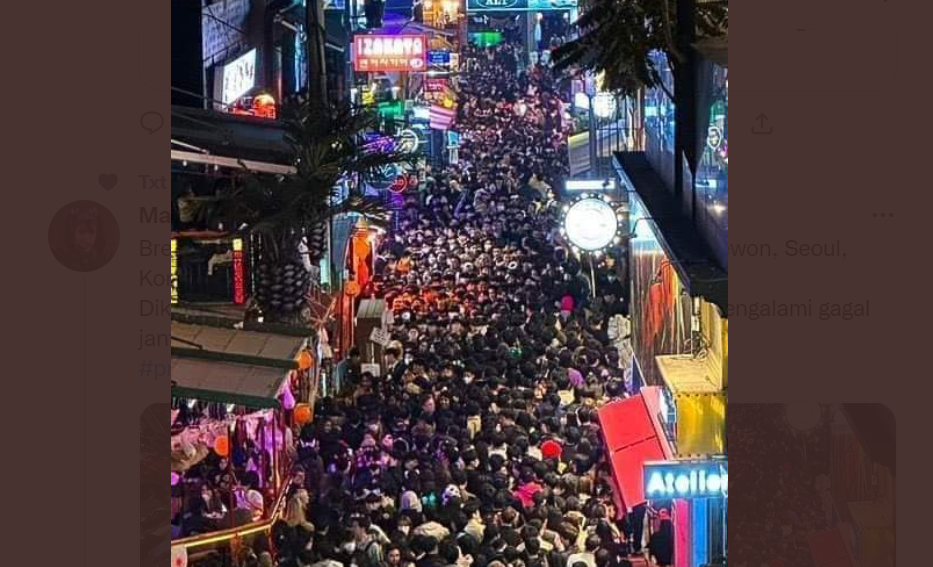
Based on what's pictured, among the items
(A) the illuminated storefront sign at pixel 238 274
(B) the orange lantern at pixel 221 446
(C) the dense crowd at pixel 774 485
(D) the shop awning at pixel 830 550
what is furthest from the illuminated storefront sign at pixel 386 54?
(D) the shop awning at pixel 830 550

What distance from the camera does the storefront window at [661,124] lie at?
13.9 metres

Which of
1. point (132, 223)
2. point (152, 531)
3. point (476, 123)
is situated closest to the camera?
point (132, 223)

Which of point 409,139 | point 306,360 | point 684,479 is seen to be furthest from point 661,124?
point 409,139

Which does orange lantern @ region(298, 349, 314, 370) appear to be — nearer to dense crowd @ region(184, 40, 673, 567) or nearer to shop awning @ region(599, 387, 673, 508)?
dense crowd @ region(184, 40, 673, 567)

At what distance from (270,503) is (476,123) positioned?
30556 mm

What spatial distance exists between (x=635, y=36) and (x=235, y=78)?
6219mm

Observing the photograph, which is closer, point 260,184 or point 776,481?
point 776,481

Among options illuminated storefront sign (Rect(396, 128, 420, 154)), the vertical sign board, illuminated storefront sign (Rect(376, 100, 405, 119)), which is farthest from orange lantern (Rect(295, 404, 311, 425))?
illuminated storefront sign (Rect(376, 100, 405, 119))

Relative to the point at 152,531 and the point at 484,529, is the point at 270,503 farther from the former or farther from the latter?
the point at 152,531

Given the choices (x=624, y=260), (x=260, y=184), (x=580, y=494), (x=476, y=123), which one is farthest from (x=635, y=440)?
(x=476, y=123)

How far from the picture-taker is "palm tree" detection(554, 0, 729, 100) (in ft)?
38.7

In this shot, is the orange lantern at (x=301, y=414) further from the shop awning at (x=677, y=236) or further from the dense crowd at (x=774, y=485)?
the dense crowd at (x=774, y=485)

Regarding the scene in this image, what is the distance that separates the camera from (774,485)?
8500 millimetres

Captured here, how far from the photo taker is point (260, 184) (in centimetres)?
1130
